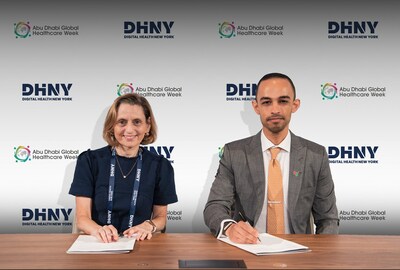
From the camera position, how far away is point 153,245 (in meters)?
2.09

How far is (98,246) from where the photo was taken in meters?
2.02

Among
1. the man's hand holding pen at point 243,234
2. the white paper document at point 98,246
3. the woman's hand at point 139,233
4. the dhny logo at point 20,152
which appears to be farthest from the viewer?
the dhny logo at point 20,152

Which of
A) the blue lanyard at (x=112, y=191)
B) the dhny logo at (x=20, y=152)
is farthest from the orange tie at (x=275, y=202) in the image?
the dhny logo at (x=20, y=152)

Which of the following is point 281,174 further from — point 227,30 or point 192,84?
point 227,30

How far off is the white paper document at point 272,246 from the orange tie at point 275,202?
0.60 m

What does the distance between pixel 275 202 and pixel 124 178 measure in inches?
34.7

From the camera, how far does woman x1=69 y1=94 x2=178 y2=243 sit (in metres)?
2.72

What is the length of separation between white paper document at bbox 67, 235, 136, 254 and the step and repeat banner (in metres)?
1.96

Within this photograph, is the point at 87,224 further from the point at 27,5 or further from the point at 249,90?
the point at 27,5

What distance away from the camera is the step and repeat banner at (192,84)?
4.05 m

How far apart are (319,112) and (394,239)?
1936 mm

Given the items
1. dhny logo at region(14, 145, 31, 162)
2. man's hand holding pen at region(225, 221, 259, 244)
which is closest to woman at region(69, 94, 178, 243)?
man's hand holding pen at region(225, 221, 259, 244)

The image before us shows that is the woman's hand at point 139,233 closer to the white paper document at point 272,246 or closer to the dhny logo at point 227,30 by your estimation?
the white paper document at point 272,246

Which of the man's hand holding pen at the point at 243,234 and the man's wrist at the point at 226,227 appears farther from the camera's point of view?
the man's wrist at the point at 226,227
